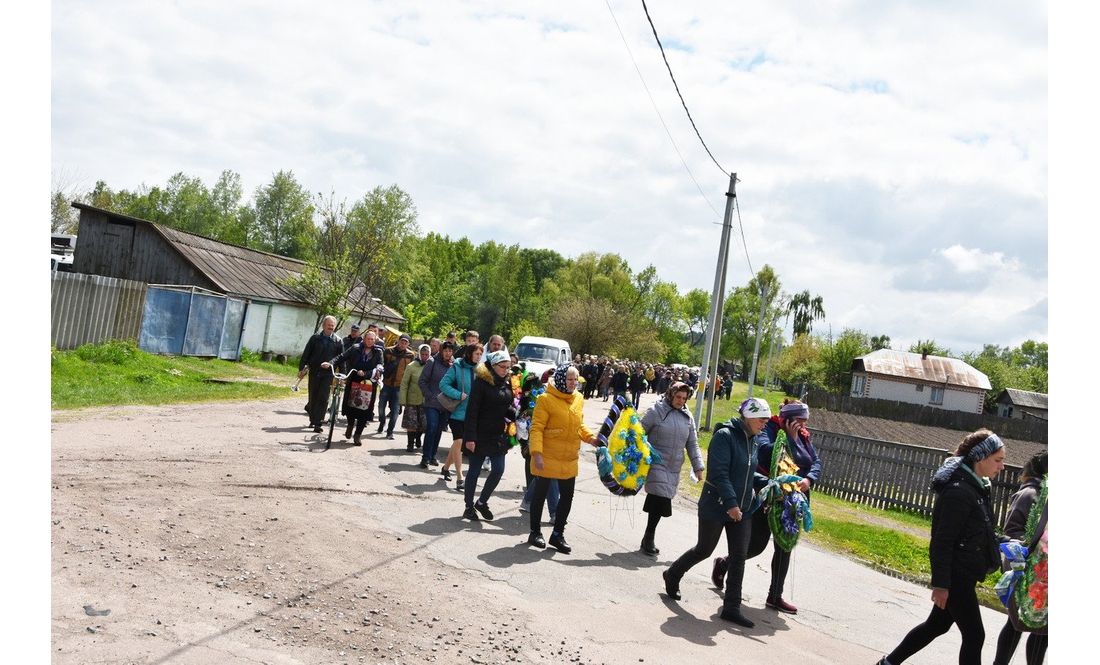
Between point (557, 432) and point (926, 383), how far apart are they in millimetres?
72878

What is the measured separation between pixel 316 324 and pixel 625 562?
97.1ft

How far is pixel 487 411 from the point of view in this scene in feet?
29.9

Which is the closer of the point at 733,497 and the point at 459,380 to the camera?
the point at 733,497

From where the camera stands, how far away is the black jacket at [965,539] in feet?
18.0

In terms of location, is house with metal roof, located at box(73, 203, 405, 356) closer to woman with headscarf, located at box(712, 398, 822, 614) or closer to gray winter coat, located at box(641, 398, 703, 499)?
gray winter coat, located at box(641, 398, 703, 499)

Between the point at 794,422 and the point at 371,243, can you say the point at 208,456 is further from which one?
the point at 371,243

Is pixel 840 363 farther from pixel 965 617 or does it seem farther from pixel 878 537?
pixel 965 617

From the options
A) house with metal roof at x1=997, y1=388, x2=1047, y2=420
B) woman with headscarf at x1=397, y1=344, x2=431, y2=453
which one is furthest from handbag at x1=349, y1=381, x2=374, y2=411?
house with metal roof at x1=997, y1=388, x2=1047, y2=420

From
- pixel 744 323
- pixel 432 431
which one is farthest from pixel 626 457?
pixel 744 323

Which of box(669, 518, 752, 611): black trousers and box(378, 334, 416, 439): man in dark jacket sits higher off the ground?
box(378, 334, 416, 439): man in dark jacket

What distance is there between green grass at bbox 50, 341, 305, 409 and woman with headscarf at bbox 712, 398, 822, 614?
11.6m

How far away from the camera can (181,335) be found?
1021 inches

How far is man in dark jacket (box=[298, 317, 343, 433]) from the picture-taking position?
43.0 ft

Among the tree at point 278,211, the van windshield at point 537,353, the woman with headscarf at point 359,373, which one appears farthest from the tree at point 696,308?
the woman with headscarf at point 359,373
